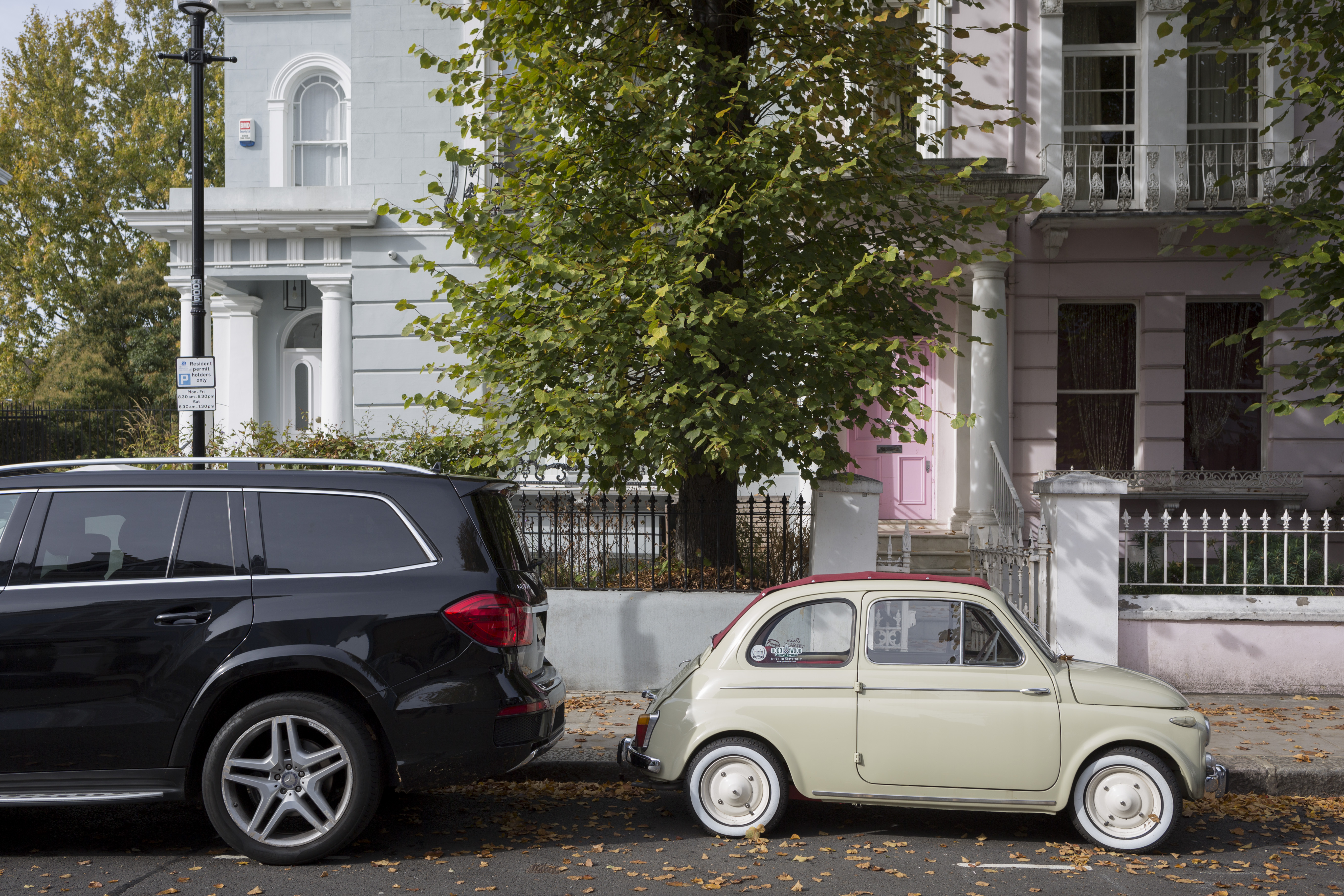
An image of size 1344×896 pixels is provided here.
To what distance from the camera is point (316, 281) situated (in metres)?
15.6

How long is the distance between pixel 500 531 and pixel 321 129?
1366cm

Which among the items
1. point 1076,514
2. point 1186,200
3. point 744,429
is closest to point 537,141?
point 744,429

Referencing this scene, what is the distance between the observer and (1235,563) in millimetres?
9234

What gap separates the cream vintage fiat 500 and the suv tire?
5.25 feet

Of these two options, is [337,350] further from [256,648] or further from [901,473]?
[256,648]

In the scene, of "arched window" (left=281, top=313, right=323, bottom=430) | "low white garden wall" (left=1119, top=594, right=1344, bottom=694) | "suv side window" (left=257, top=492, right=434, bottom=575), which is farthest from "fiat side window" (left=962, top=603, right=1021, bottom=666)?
"arched window" (left=281, top=313, right=323, bottom=430)

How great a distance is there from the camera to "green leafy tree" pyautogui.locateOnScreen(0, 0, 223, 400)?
1163 inches

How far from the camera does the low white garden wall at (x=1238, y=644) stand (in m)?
8.71

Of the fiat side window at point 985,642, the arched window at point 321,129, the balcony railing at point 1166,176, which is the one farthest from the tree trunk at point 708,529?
the arched window at point 321,129

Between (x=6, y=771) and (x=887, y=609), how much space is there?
14.7 feet

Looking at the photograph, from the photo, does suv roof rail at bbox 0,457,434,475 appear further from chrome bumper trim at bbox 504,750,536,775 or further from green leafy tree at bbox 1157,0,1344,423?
green leafy tree at bbox 1157,0,1344,423

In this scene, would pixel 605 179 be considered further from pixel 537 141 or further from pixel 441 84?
pixel 441 84

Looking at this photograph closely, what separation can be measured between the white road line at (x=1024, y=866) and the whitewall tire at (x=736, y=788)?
0.97 meters

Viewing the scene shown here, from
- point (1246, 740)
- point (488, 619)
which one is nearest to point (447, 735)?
point (488, 619)
